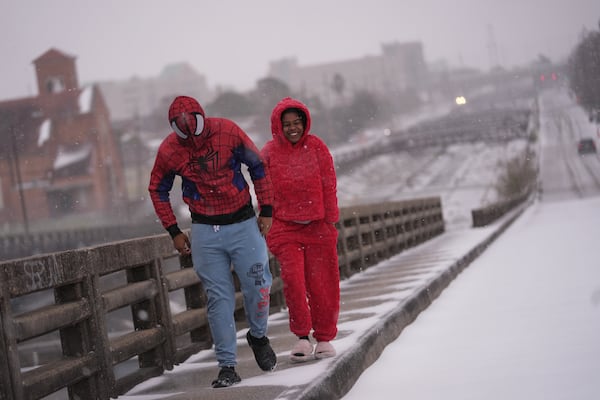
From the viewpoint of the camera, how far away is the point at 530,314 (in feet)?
28.1

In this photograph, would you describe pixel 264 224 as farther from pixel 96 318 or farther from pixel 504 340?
pixel 504 340

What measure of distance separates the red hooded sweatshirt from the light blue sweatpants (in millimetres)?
712

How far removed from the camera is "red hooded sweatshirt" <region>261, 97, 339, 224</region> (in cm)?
651

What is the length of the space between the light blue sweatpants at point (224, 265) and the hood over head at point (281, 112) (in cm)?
78

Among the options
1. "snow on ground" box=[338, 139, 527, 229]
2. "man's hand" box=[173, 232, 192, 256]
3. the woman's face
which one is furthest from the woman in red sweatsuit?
"snow on ground" box=[338, 139, 527, 229]

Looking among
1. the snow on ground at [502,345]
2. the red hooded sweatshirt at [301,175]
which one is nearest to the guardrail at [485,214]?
the snow on ground at [502,345]

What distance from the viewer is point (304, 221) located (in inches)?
258

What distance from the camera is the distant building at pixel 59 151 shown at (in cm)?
8944

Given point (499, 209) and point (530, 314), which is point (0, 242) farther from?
point (530, 314)

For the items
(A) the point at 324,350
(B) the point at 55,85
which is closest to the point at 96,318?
(A) the point at 324,350

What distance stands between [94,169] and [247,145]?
284 ft

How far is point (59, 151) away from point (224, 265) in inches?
3536

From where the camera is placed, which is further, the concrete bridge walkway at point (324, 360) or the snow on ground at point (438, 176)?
the snow on ground at point (438, 176)

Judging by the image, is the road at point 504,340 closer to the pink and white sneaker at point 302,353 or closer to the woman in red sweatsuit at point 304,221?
the pink and white sneaker at point 302,353
